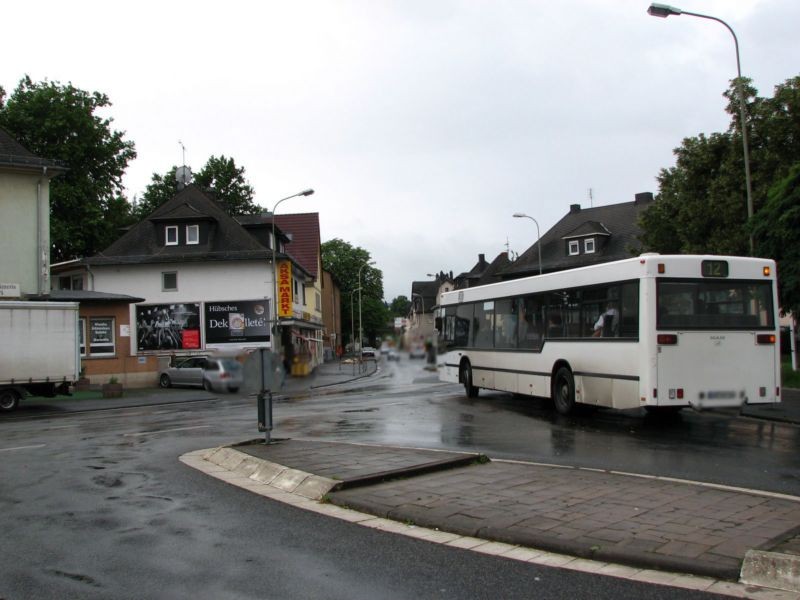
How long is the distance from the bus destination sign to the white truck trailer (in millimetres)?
19751

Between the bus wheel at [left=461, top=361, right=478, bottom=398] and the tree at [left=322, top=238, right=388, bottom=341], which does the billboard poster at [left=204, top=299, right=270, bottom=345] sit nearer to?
the tree at [left=322, top=238, right=388, bottom=341]

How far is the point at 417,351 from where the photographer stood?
24.8 ft

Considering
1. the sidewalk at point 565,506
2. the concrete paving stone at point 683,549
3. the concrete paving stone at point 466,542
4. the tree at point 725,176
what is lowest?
the concrete paving stone at point 466,542

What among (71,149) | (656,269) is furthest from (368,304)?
(71,149)

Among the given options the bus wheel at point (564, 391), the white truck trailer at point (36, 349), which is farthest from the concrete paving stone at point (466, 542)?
the white truck trailer at point (36, 349)

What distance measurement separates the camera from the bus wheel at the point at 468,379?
19828 mm

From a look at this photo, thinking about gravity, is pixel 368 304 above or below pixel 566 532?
above

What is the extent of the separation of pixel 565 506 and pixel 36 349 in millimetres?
21017

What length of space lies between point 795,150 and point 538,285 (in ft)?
57.9

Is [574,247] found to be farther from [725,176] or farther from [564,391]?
[564,391]

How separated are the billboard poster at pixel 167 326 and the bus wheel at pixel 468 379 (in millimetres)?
10171

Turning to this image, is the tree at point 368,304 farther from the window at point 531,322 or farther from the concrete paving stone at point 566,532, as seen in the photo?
the window at point 531,322

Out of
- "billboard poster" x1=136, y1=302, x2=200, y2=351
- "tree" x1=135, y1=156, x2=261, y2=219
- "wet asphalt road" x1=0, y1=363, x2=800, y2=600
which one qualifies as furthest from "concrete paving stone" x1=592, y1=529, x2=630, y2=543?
"tree" x1=135, y1=156, x2=261, y2=219

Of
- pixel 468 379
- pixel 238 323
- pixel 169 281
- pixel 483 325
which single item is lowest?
pixel 468 379
